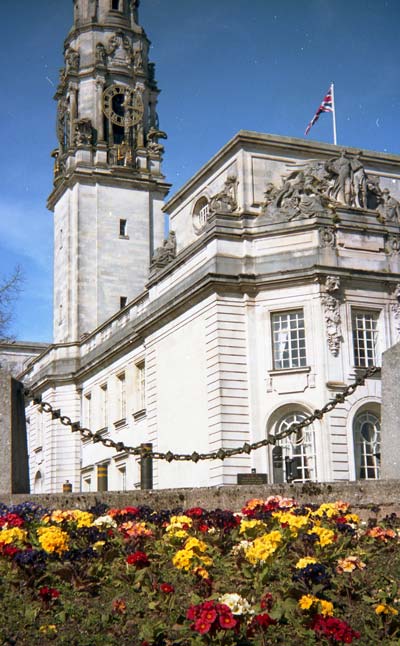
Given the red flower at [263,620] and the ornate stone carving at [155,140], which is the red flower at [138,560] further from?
the ornate stone carving at [155,140]

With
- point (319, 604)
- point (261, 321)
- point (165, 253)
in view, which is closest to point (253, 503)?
point (319, 604)

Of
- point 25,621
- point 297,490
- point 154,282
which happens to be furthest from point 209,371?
point 25,621

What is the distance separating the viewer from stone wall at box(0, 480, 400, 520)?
40.7 ft

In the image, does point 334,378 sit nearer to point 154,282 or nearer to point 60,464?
point 154,282

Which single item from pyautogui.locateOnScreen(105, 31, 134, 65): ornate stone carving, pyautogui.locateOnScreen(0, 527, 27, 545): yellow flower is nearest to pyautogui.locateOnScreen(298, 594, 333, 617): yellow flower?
pyautogui.locateOnScreen(0, 527, 27, 545): yellow flower

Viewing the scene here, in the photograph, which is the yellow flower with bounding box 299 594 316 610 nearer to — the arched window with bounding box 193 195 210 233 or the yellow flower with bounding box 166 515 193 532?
the yellow flower with bounding box 166 515 193 532

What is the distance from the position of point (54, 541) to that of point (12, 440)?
223 inches

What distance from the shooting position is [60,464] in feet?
156

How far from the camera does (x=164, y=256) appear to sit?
37.7 m

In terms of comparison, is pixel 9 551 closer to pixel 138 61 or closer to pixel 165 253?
pixel 165 253

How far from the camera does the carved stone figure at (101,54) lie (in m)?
54.1

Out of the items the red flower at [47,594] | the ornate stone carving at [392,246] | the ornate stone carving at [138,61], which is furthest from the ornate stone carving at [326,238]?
the ornate stone carving at [138,61]

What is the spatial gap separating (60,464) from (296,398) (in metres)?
20.9

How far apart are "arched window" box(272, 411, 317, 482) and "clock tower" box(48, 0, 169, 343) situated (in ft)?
73.4
